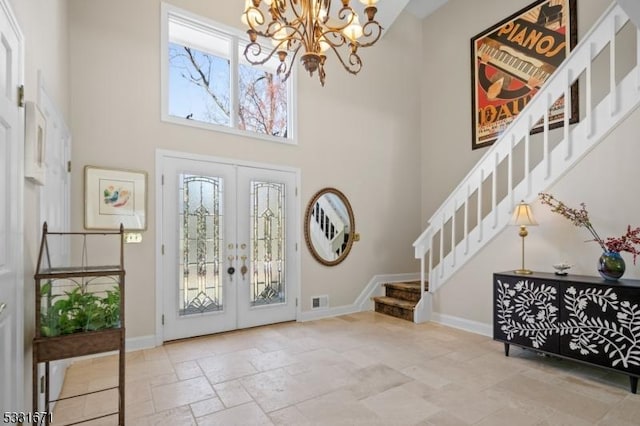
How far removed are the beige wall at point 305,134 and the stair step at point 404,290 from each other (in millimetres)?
353

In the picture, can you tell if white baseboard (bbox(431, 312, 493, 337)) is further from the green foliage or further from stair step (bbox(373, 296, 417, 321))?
the green foliage

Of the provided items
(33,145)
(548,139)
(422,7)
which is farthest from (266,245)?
(422,7)

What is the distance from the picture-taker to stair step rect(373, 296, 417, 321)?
5.09m

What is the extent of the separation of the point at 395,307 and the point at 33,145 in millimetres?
4749

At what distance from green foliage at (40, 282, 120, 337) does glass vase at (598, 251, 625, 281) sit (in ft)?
13.2

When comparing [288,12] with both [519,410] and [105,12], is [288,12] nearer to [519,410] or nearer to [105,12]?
[105,12]

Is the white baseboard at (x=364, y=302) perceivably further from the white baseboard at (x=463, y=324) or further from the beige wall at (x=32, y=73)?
the beige wall at (x=32, y=73)

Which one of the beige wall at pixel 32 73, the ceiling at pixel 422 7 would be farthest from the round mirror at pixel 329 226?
the ceiling at pixel 422 7

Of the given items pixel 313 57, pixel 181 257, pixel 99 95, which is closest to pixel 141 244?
pixel 181 257

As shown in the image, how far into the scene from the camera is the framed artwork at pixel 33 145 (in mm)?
1953

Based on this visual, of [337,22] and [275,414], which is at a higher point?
[337,22]

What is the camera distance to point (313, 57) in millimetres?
2902

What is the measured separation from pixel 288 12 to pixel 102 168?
3.50m

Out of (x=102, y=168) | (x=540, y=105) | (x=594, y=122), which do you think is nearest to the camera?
(x=594, y=122)
